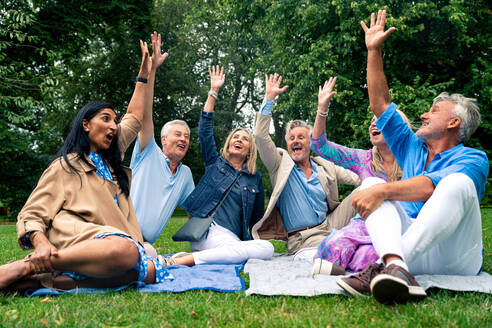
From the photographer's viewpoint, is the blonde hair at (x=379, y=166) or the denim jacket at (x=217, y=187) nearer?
the blonde hair at (x=379, y=166)

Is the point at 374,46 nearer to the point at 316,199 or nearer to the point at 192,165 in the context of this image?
the point at 316,199

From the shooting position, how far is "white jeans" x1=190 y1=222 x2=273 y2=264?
14.6 feet

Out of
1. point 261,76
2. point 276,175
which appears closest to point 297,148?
point 276,175

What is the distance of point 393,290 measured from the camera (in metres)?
2.39

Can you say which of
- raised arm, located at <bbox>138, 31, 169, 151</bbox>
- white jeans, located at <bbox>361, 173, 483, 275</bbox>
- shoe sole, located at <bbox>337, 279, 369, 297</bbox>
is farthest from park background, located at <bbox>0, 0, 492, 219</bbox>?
shoe sole, located at <bbox>337, 279, 369, 297</bbox>

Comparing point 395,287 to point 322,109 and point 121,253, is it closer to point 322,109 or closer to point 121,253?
point 121,253

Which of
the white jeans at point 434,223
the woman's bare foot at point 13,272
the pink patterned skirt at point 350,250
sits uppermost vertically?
the white jeans at point 434,223

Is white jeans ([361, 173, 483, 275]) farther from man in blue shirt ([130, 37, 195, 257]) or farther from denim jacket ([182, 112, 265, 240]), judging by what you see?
man in blue shirt ([130, 37, 195, 257])

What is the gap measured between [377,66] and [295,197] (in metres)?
2.18

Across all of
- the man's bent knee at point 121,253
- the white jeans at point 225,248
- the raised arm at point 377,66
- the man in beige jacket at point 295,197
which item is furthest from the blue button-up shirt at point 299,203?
the man's bent knee at point 121,253

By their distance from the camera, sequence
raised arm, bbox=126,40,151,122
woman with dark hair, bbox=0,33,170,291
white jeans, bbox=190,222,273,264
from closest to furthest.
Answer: woman with dark hair, bbox=0,33,170,291
raised arm, bbox=126,40,151,122
white jeans, bbox=190,222,273,264

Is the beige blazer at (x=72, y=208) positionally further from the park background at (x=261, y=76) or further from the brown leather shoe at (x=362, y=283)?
the brown leather shoe at (x=362, y=283)

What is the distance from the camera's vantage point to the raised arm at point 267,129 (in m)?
4.79

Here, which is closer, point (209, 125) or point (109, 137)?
point (109, 137)
